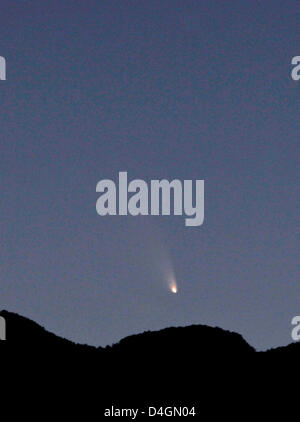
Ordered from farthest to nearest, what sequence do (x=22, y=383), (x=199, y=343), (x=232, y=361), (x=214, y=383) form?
(x=199, y=343), (x=232, y=361), (x=214, y=383), (x=22, y=383)

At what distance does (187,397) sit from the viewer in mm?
107875

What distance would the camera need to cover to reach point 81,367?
113 meters

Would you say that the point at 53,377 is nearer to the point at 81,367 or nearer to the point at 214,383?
the point at 81,367

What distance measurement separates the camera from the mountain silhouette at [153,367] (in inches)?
4107

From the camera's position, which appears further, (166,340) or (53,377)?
(166,340)

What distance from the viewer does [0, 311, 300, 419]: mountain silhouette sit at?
342 ft

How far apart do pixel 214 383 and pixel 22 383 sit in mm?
31899

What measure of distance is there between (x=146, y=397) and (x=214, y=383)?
42.3ft

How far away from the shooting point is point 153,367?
394 feet

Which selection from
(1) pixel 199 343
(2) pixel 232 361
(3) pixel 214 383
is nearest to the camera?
(3) pixel 214 383
